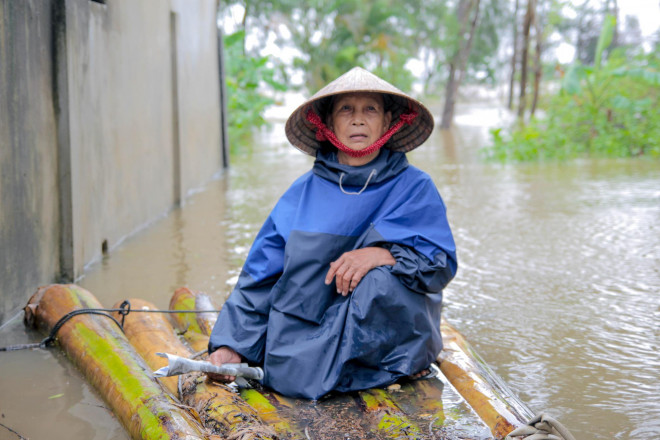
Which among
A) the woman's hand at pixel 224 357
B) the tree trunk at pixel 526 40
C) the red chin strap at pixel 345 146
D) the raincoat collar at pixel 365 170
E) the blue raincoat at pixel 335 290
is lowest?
the woman's hand at pixel 224 357

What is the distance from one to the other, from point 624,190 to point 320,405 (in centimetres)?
737

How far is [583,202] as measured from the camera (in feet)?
27.0

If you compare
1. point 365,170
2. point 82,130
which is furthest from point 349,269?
point 82,130

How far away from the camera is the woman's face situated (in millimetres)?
3076

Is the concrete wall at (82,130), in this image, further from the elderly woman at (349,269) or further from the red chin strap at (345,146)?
the red chin strap at (345,146)

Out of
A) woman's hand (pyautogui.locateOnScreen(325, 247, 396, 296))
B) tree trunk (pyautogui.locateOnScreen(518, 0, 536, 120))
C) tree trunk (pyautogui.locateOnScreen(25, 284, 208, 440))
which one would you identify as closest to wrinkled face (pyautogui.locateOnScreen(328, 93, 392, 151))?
woman's hand (pyautogui.locateOnScreen(325, 247, 396, 296))

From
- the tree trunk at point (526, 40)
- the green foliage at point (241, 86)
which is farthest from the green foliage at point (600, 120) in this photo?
the green foliage at point (241, 86)

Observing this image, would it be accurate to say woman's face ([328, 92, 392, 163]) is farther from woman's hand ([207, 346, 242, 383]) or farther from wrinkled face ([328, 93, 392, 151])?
woman's hand ([207, 346, 242, 383])

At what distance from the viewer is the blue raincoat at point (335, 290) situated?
2.86 m

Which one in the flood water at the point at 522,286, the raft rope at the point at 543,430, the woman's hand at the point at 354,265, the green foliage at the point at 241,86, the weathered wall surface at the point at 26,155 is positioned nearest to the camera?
the raft rope at the point at 543,430

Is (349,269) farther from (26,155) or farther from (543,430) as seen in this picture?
(26,155)

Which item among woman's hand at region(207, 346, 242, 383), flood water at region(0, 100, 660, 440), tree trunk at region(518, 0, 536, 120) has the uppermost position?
tree trunk at region(518, 0, 536, 120)

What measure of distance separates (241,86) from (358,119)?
41.1ft

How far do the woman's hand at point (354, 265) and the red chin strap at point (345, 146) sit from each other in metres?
0.46
